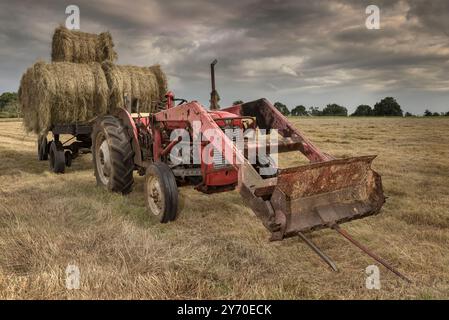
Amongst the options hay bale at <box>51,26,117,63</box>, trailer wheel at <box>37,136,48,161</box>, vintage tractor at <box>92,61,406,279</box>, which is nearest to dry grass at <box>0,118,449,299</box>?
vintage tractor at <box>92,61,406,279</box>

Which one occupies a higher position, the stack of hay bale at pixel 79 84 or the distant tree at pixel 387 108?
the distant tree at pixel 387 108

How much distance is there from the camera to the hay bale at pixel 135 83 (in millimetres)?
8547

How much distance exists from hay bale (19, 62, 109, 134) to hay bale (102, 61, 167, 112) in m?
0.22

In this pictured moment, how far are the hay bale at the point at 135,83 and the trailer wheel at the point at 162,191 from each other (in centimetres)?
371

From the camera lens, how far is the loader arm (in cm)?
335

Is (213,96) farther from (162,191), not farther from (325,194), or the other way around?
(325,194)

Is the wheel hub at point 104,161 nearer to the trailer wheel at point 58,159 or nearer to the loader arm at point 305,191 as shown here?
the trailer wheel at point 58,159

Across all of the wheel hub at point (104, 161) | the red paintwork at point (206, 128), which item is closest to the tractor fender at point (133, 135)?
the red paintwork at point (206, 128)

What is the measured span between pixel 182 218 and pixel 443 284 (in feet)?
9.67

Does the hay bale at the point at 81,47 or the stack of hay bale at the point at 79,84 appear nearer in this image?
the stack of hay bale at the point at 79,84

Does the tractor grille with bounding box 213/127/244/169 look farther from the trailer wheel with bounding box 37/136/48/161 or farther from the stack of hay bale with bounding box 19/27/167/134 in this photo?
the trailer wheel with bounding box 37/136/48/161

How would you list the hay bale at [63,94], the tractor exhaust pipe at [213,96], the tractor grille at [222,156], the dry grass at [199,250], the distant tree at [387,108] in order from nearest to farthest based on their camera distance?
the dry grass at [199,250]
the tractor grille at [222,156]
the tractor exhaust pipe at [213,96]
the hay bale at [63,94]
the distant tree at [387,108]

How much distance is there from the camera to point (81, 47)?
31.3 feet
